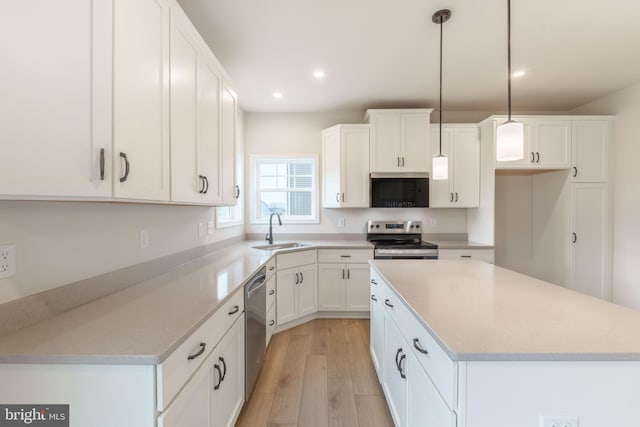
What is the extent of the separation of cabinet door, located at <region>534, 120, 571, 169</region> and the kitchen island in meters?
2.57

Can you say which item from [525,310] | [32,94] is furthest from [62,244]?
[525,310]

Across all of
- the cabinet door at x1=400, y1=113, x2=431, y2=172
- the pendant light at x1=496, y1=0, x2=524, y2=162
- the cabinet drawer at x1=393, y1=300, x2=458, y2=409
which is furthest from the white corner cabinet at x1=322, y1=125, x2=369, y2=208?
the cabinet drawer at x1=393, y1=300, x2=458, y2=409

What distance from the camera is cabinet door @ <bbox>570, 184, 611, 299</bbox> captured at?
121 inches

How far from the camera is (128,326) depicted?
98 centimetres

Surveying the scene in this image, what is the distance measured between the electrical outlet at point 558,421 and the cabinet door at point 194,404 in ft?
3.81

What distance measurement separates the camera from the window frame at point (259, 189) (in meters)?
3.71

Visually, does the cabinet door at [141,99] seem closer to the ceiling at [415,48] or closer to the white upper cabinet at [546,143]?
the ceiling at [415,48]

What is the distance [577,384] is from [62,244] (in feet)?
6.47

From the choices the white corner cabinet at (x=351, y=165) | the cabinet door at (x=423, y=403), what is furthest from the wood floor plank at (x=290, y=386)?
the white corner cabinet at (x=351, y=165)

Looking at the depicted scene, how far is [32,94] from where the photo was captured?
2.63 feet

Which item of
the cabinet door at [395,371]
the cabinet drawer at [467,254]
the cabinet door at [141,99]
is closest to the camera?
the cabinet door at [141,99]

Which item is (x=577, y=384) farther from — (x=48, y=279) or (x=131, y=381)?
(x=48, y=279)

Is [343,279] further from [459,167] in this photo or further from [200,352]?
[200,352]

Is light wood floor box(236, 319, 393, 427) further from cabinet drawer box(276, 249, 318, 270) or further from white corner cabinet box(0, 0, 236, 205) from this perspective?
white corner cabinet box(0, 0, 236, 205)
